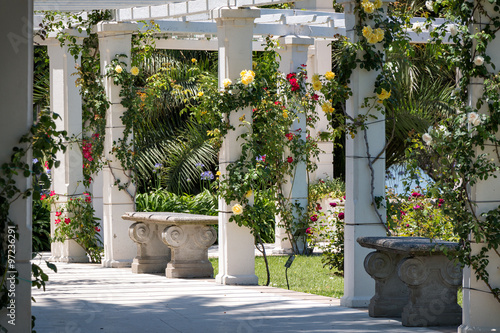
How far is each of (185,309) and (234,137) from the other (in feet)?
7.71

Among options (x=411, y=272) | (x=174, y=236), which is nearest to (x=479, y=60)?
(x=411, y=272)

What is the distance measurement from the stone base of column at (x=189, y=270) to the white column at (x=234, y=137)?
26.7 inches

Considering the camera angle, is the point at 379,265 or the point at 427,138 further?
the point at 379,265

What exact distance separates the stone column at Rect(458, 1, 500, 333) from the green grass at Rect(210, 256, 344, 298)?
282 cm

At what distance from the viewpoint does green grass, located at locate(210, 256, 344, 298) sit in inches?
337

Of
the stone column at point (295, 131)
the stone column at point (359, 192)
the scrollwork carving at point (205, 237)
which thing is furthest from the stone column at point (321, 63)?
the stone column at point (359, 192)

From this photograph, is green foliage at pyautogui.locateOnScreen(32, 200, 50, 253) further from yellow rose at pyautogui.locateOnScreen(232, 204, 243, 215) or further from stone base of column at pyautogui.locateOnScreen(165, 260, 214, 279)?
yellow rose at pyautogui.locateOnScreen(232, 204, 243, 215)

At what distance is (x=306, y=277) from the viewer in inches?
376

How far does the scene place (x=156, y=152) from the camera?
16625 millimetres

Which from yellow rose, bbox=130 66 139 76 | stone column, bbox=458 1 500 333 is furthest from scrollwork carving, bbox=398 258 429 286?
yellow rose, bbox=130 66 139 76

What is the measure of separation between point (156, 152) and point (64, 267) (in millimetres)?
6470

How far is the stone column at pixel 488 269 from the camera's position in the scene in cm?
520

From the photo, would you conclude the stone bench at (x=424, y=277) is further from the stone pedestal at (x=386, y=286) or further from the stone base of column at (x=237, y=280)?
the stone base of column at (x=237, y=280)

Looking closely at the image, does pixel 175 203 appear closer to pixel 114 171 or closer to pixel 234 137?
pixel 114 171
